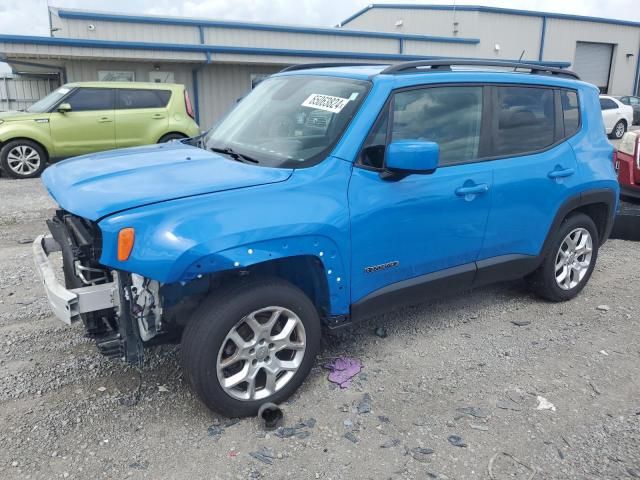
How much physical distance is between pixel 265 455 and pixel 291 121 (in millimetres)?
1985

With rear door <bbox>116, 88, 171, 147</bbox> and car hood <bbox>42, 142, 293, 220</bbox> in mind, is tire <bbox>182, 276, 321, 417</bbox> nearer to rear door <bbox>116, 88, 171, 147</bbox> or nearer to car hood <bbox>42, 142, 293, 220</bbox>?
car hood <bbox>42, 142, 293, 220</bbox>

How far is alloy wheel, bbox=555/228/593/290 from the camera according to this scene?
179 inches

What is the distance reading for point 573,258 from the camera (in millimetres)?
4621

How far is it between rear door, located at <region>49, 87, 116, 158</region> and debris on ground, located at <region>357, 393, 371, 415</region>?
9279 millimetres

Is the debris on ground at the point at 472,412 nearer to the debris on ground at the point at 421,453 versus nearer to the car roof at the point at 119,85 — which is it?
the debris on ground at the point at 421,453

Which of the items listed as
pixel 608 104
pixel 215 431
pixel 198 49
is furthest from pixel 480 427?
pixel 608 104

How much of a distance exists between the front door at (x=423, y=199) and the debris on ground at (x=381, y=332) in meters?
0.63

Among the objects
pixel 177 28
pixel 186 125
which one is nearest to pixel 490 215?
pixel 186 125

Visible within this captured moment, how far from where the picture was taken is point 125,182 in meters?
2.88

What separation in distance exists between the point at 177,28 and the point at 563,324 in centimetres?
1609

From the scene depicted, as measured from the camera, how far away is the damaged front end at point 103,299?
270cm

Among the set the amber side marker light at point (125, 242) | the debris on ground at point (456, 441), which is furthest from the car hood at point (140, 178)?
the debris on ground at point (456, 441)

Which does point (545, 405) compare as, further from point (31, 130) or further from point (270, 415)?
point (31, 130)

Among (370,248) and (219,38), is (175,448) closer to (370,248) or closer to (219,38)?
(370,248)
